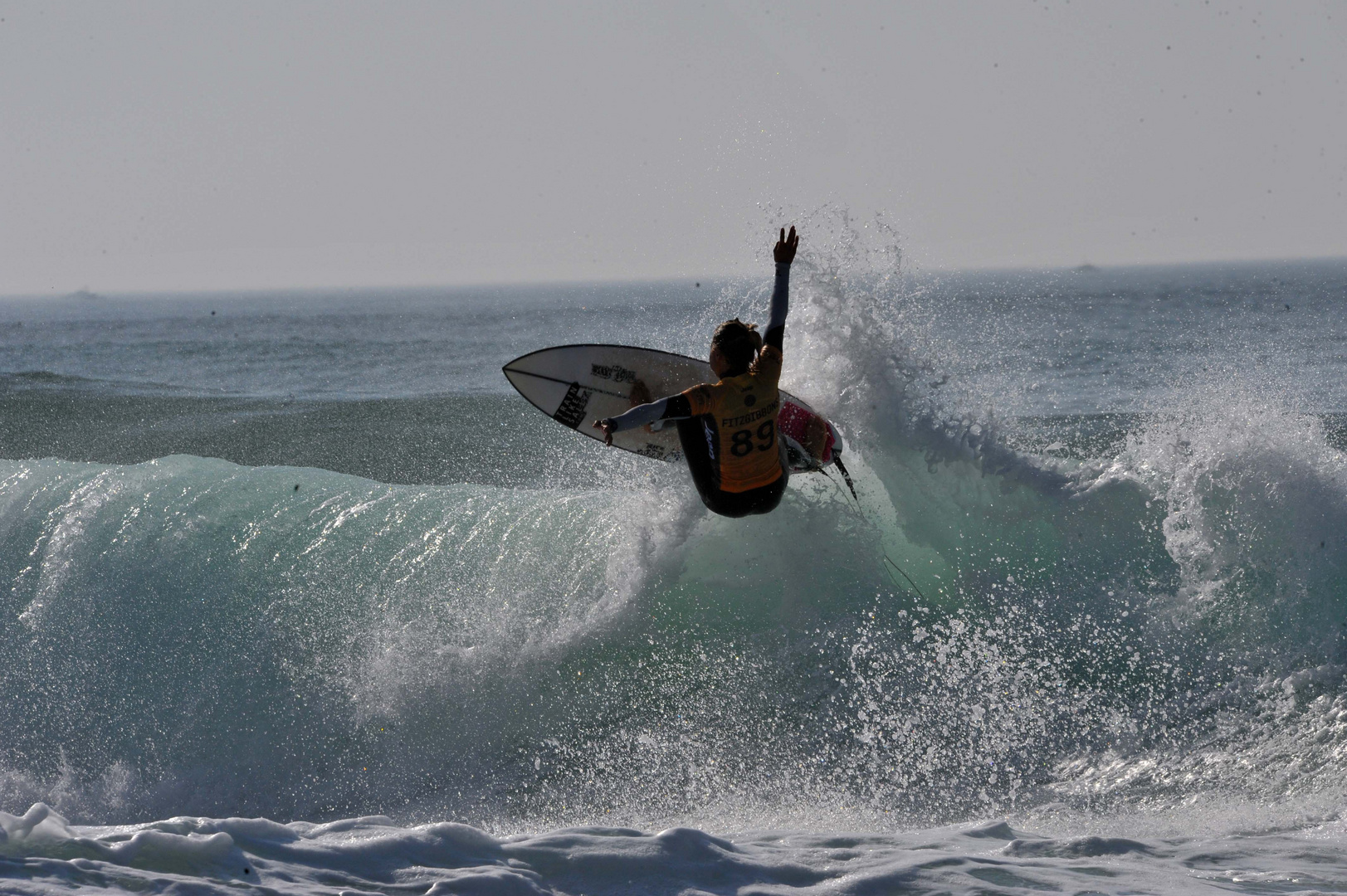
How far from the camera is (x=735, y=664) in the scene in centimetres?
649

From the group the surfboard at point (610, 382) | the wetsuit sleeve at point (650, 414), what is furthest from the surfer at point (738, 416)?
the surfboard at point (610, 382)

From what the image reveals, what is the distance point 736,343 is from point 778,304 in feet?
1.02

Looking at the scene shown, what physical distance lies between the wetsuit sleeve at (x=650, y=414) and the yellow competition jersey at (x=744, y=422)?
0.09m

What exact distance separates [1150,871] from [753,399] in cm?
261

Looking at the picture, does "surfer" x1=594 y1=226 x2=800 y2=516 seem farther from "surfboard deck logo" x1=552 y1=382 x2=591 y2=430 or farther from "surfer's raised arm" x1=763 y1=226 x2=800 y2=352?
"surfboard deck logo" x1=552 y1=382 x2=591 y2=430

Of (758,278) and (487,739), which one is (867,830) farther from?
(758,278)

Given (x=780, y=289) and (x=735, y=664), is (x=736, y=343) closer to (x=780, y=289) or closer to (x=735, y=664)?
(x=780, y=289)

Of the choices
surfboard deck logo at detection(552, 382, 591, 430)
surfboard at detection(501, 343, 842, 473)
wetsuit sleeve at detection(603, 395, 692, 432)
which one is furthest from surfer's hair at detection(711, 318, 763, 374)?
surfboard deck logo at detection(552, 382, 591, 430)

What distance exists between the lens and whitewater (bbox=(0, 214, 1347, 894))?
393 cm

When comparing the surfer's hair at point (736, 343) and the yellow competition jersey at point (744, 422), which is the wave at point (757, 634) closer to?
the yellow competition jersey at point (744, 422)

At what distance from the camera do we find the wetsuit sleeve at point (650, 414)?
4742 mm

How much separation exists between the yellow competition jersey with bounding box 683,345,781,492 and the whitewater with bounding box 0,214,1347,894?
1.53m

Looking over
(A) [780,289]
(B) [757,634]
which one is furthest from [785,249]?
(B) [757,634]

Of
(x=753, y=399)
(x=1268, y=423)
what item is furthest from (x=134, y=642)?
(x=1268, y=423)
